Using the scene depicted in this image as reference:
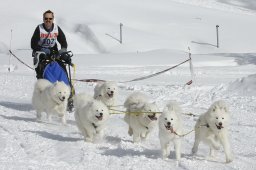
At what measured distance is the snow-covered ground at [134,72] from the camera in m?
5.80

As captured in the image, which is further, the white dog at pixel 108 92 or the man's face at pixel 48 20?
the man's face at pixel 48 20

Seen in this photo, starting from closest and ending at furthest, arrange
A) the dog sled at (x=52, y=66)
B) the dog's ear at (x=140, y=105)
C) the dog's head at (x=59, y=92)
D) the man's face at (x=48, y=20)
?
the dog's ear at (x=140, y=105) → the dog's head at (x=59, y=92) → the man's face at (x=48, y=20) → the dog sled at (x=52, y=66)

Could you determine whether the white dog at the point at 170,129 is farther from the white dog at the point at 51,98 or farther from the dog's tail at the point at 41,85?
the dog's tail at the point at 41,85

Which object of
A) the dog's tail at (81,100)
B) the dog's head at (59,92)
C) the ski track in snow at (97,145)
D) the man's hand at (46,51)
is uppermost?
the man's hand at (46,51)

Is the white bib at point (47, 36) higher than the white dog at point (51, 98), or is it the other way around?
the white bib at point (47, 36)

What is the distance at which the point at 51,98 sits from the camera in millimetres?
7605

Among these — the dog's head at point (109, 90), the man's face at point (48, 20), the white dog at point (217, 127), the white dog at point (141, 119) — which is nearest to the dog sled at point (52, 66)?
the man's face at point (48, 20)

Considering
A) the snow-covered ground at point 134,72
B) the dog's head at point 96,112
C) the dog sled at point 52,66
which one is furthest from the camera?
the dog sled at point 52,66

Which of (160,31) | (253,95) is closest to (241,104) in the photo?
(253,95)

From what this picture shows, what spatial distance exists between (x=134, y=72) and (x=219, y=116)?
9812 mm

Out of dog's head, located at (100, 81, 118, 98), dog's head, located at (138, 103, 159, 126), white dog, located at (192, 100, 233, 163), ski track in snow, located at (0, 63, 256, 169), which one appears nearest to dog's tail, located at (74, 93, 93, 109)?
ski track in snow, located at (0, 63, 256, 169)

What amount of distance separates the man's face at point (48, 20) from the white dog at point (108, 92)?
138 centimetres

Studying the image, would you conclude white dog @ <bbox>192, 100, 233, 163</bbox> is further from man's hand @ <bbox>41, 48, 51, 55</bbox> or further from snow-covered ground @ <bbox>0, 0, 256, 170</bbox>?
man's hand @ <bbox>41, 48, 51, 55</bbox>

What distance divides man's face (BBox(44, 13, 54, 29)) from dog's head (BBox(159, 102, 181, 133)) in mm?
3430
